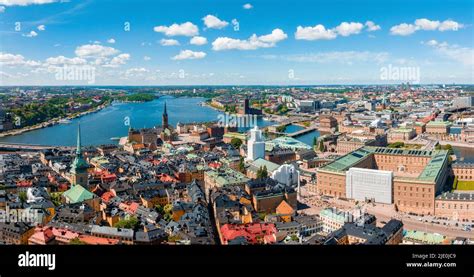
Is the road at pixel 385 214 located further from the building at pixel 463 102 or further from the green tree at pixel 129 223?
the building at pixel 463 102

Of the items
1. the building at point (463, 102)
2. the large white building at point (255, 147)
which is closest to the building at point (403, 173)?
the large white building at point (255, 147)

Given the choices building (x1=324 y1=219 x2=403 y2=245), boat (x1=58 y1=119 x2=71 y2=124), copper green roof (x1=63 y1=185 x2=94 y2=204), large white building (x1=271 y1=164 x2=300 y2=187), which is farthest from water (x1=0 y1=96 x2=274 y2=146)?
building (x1=324 y1=219 x2=403 y2=245)

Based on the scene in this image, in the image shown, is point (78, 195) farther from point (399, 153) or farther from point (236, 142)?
point (236, 142)

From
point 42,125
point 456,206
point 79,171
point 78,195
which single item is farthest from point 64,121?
point 456,206
